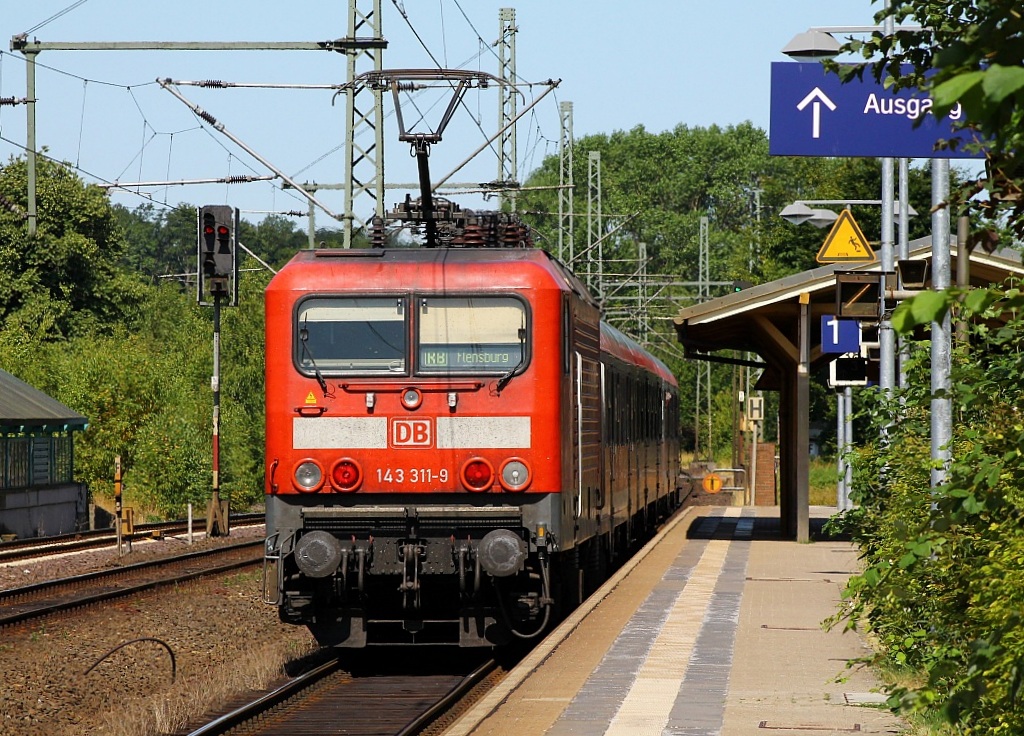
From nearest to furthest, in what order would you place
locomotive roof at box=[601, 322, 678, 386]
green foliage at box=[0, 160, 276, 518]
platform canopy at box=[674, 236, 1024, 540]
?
locomotive roof at box=[601, 322, 678, 386] → platform canopy at box=[674, 236, 1024, 540] → green foliage at box=[0, 160, 276, 518]

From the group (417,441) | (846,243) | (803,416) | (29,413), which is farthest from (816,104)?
(29,413)

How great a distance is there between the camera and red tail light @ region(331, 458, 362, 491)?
12.2 metres

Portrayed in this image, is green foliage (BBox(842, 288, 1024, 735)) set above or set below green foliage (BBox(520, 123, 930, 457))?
below

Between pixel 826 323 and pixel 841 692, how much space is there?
11.7 metres

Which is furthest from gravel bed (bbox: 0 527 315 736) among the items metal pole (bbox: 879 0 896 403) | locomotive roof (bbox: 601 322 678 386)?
metal pole (bbox: 879 0 896 403)

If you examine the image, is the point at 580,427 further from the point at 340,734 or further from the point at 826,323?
the point at 826,323

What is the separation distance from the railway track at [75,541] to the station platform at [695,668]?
996 centimetres

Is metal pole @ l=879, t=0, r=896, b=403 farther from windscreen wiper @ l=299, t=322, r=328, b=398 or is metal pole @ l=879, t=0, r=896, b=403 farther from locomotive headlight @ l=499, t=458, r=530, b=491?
windscreen wiper @ l=299, t=322, r=328, b=398

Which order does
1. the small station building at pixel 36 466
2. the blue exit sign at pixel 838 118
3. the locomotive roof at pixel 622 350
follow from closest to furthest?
the blue exit sign at pixel 838 118
the locomotive roof at pixel 622 350
the small station building at pixel 36 466

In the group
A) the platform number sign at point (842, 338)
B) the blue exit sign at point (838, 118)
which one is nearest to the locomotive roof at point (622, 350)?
the platform number sign at point (842, 338)

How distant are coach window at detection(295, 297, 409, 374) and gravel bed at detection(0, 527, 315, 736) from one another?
2648 millimetres

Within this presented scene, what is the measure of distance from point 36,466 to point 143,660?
18.6 m

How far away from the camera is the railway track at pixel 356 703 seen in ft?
33.8

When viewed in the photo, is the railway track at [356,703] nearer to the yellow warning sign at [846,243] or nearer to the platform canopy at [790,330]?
the yellow warning sign at [846,243]
